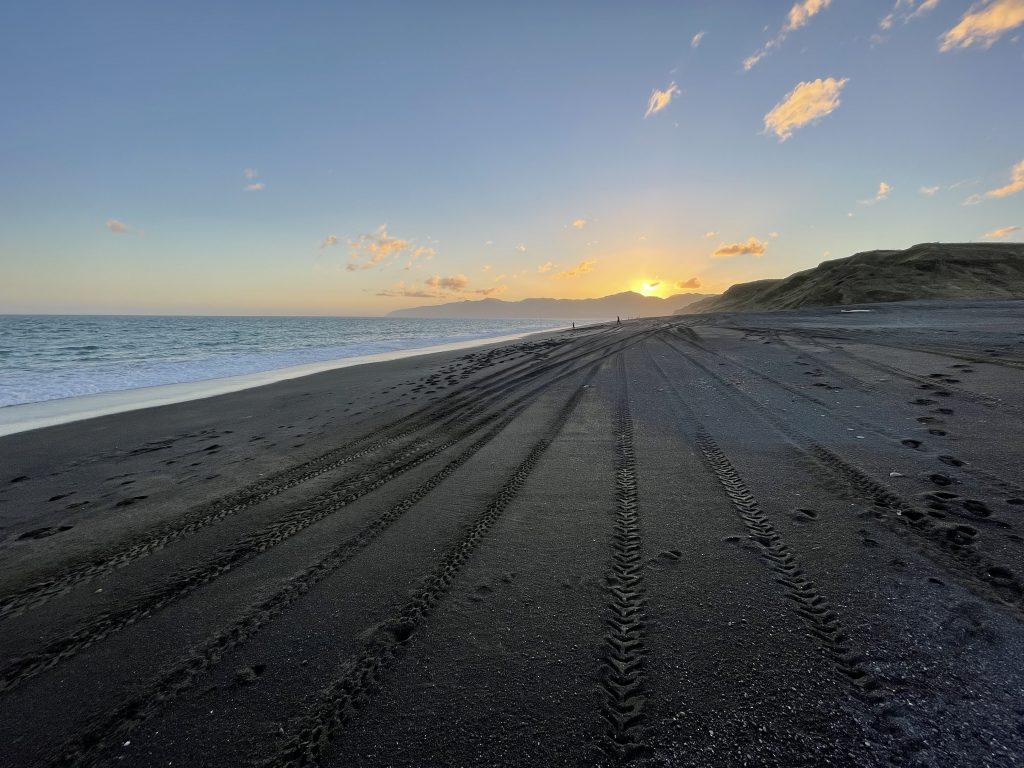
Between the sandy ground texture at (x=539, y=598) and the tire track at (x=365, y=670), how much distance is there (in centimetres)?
1

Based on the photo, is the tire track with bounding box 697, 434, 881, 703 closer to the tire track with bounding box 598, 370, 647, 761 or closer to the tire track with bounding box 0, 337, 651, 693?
the tire track with bounding box 598, 370, 647, 761

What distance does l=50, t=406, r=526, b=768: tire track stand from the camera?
77.3 inches

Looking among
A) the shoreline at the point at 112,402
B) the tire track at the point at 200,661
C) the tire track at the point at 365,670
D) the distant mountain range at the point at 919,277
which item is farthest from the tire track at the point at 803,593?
the distant mountain range at the point at 919,277

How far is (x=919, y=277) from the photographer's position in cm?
3831

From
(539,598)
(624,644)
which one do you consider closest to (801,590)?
(624,644)

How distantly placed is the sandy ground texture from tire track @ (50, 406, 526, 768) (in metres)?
0.02

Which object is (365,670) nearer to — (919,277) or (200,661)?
(200,661)

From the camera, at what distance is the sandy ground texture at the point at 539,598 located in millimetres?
1860

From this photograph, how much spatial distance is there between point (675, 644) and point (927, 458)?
4332 millimetres

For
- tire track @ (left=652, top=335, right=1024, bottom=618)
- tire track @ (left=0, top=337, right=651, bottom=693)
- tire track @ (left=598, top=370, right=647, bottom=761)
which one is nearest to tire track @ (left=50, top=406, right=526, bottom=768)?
tire track @ (left=0, top=337, right=651, bottom=693)

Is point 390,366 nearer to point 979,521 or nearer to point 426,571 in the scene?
point 426,571

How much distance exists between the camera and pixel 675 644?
90.2 inches

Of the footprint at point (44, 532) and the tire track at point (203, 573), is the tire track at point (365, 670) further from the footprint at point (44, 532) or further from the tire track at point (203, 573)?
the footprint at point (44, 532)

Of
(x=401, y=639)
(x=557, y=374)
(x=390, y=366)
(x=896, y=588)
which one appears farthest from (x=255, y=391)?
(x=896, y=588)
